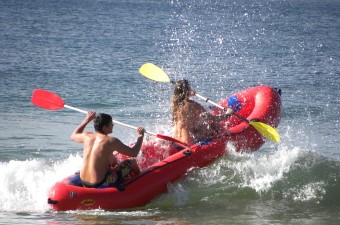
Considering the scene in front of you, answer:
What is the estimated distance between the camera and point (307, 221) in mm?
8625

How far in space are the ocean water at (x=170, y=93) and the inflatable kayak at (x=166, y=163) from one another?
136 mm

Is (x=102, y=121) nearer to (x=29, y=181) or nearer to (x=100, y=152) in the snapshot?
(x=100, y=152)

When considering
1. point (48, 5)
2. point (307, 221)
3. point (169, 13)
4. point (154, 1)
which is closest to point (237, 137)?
point (307, 221)

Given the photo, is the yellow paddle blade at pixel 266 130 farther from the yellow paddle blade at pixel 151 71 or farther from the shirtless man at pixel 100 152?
the shirtless man at pixel 100 152

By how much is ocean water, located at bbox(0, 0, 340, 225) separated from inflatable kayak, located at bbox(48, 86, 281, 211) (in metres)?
0.14

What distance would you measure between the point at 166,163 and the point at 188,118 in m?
0.78

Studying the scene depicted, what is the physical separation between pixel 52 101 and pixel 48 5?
112 feet

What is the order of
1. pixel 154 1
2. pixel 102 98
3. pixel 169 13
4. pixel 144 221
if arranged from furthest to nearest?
1. pixel 154 1
2. pixel 169 13
3. pixel 102 98
4. pixel 144 221

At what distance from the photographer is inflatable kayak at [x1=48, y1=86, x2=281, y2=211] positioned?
8.70m

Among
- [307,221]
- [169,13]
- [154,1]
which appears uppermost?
[154,1]

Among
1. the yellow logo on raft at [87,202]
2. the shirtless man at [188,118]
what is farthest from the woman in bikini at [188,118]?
the yellow logo on raft at [87,202]

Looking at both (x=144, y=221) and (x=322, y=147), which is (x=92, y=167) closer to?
(x=144, y=221)

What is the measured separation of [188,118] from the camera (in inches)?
388

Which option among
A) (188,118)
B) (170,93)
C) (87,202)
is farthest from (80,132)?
(170,93)
